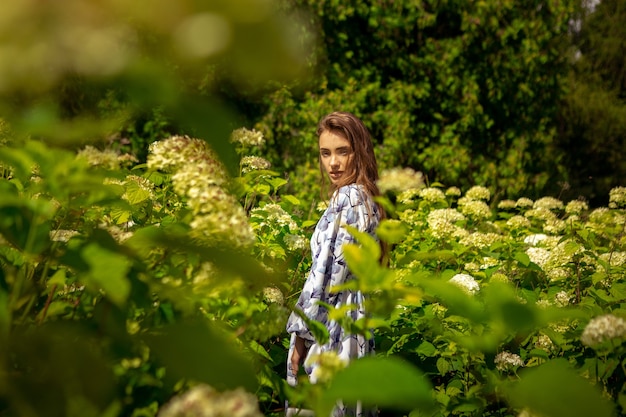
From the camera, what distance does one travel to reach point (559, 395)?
582 mm

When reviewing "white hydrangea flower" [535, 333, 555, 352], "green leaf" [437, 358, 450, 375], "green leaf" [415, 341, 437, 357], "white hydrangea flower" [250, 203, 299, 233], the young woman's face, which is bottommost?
"green leaf" [437, 358, 450, 375]

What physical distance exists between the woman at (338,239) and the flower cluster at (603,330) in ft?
3.32

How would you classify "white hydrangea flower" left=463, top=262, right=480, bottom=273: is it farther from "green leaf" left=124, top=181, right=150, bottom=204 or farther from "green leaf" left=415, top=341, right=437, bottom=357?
"green leaf" left=124, top=181, right=150, bottom=204

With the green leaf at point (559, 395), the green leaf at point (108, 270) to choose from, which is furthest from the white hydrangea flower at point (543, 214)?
the green leaf at point (108, 270)

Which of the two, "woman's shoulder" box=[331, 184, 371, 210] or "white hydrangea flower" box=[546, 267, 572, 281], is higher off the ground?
"woman's shoulder" box=[331, 184, 371, 210]

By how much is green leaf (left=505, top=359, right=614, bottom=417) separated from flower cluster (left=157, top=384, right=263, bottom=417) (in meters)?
0.27

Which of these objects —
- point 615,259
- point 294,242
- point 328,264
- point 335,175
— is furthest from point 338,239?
point 615,259

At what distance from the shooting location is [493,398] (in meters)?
1.54

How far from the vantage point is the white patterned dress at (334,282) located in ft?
6.93

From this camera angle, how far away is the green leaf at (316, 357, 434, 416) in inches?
20.3

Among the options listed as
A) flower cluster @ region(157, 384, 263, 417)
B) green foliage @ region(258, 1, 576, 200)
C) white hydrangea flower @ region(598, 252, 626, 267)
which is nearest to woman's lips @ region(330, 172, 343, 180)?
white hydrangea flower @ region(598, 252, 626, 267)

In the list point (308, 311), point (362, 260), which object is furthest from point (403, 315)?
point (362, 260)

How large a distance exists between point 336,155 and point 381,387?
2.12m

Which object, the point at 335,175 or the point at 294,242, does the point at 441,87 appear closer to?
the point at 335,175
